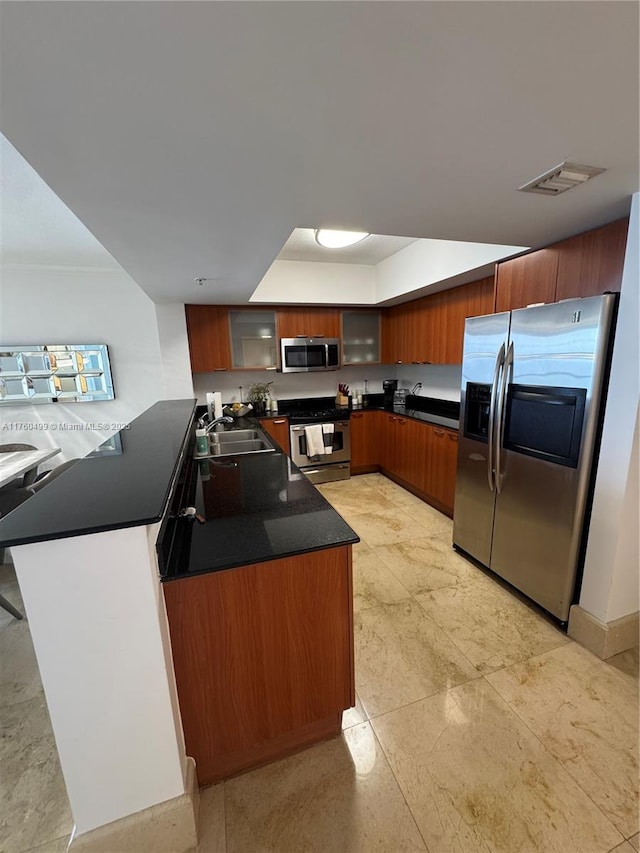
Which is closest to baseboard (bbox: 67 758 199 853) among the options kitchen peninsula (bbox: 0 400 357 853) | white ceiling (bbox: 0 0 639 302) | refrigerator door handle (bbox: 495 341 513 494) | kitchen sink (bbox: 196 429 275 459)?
kitchen peninsula (bbox: 0 400 357 853)

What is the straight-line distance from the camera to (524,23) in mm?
649

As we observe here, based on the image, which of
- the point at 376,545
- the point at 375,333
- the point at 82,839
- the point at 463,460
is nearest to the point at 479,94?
the point at 463,460

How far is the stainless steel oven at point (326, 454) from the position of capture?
4.07 meters

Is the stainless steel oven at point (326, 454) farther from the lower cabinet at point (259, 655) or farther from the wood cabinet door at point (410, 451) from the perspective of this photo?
the lower cabinet at point (259, 655)

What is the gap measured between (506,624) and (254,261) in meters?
2.68

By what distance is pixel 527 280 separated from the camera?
208 centimetres

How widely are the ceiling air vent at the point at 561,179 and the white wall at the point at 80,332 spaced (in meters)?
3.38

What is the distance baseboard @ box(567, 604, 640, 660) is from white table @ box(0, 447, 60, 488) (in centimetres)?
369

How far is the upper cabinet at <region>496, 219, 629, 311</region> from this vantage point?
164cm

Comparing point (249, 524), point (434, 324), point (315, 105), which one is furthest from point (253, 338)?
point (315, 105)

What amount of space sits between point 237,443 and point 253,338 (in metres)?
1.61

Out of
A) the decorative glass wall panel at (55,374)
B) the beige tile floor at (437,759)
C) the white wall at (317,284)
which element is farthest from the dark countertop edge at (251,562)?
the decorative glass wall panel at (55,374)

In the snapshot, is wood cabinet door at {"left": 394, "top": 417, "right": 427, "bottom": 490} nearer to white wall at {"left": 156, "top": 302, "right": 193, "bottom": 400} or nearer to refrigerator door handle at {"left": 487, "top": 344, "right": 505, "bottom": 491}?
refrigerator door handle at {"left": 487, "top": 344, "right": 505, "bottom": 491}

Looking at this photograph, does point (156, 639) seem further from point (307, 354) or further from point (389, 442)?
point (389, 442)
